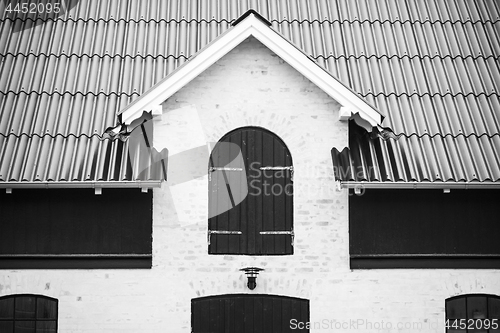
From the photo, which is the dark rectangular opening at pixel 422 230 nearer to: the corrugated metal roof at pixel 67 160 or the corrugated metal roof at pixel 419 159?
the corrugated metal roof at pixel 419 159

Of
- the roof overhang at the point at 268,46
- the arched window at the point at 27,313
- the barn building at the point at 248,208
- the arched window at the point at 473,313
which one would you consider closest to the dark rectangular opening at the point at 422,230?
the barn building at the point at 248,208

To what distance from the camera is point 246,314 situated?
1120cm

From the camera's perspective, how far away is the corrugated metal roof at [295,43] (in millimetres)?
11977

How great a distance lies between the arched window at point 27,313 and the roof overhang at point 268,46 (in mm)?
3154

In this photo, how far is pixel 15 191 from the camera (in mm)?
11391

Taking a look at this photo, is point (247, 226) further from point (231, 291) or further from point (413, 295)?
point (413, 295)

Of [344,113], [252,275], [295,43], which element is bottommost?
[252,275]

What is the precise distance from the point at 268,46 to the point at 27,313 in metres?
5.60

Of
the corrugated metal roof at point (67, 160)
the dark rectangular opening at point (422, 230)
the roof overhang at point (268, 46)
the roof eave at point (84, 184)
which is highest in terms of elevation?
the roof overhang at point (268, 46)

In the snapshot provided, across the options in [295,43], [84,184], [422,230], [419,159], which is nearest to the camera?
[84,184]

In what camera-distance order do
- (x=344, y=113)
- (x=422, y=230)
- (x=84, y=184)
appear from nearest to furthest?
(x=84, y=184) → (x=344, y=113) → (x=422, y=230)

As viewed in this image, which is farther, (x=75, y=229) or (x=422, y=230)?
(x=422, y=230)

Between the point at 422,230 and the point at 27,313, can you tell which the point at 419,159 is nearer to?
the point at 422,230

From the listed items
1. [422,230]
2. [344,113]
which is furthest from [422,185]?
[344,113]
